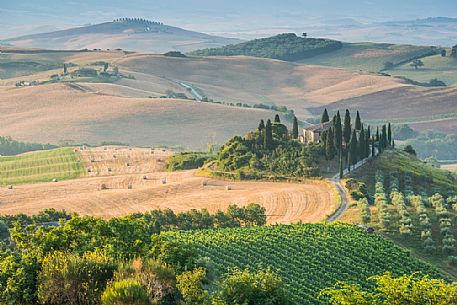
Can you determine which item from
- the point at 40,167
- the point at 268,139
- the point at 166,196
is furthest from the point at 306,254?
the point at 40,167

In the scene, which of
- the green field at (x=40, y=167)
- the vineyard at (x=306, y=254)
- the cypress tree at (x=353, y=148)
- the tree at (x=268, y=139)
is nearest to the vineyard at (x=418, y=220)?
the vineyard at (x=306, y=254)

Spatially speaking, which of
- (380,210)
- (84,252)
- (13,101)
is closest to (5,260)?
(84,252)

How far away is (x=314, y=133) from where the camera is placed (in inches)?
3474

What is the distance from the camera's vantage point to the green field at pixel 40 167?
3713 inches

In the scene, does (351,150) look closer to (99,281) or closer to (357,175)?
(357,175)

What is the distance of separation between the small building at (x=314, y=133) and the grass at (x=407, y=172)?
732cm

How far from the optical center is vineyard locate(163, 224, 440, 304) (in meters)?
43.5

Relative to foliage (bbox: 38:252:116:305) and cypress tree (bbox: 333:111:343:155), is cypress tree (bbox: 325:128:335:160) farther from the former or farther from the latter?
foliage (bbox: 38:252:116:305)

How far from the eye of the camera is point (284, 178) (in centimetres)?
7938

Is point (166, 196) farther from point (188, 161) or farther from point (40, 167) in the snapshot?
point (40, 167)

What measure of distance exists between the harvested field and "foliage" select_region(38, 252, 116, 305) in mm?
37898

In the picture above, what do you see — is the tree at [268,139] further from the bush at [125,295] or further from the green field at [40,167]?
the bush at [125,295]

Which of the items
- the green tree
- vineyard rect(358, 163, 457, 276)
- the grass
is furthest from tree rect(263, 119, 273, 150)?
the green tree

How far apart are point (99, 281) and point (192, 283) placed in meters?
3.43
